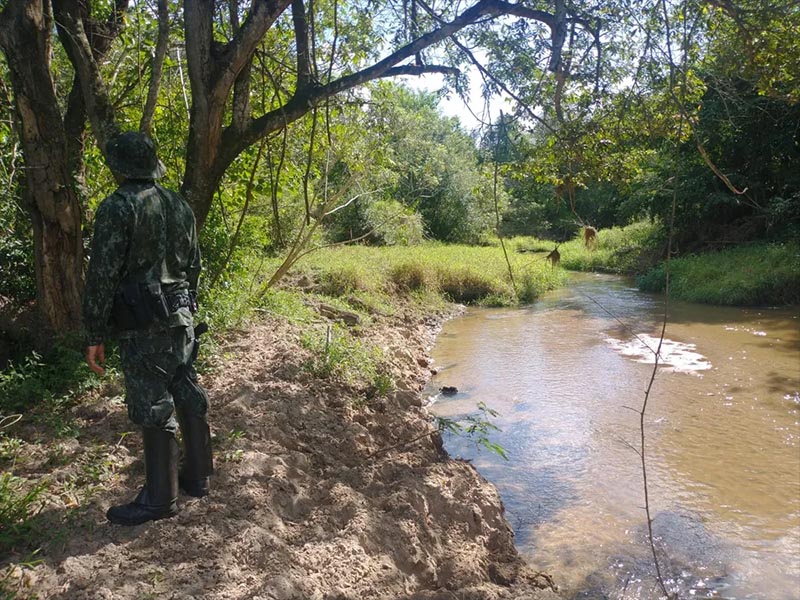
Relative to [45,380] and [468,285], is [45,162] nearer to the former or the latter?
[45,380]

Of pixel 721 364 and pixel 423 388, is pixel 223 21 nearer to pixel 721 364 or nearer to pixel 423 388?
pixel 423 388

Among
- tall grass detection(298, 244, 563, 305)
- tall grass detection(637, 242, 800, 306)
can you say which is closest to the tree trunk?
tall grass detection(298, 244, 563, 305)

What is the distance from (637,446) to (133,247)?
514 centimetres

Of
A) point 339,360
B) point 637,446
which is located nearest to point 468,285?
point 637,446

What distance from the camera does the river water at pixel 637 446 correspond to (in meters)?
4.05

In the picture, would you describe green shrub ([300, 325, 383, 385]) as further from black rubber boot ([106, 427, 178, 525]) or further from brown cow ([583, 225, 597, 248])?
black rubber boot ([106, 427, 178, 525])

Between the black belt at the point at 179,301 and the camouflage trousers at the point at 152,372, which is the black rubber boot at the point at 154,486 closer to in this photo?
the camouflage trousers at the point at 152,372

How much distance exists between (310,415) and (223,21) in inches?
163

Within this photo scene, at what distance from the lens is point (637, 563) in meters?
4.02

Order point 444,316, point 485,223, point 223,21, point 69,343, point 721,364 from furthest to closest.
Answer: point 485,223
point 444,316
point 721,364
point 223,21
point 69,343

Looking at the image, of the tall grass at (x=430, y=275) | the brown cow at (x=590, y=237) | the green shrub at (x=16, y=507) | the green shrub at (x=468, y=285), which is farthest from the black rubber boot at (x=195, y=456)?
the green shrub at (x=468, y=285)

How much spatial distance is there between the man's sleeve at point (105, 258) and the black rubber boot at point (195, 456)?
2.27 ft

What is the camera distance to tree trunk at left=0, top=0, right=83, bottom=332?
3.97m

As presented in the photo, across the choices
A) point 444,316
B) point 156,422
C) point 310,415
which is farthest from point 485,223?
point 156,422
